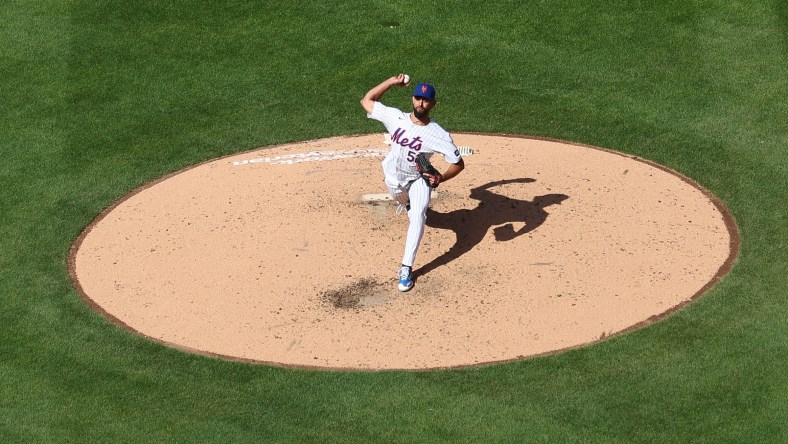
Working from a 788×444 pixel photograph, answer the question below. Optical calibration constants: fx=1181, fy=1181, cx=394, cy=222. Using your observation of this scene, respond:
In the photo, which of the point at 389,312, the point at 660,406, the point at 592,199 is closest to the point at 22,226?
the point at 389,312

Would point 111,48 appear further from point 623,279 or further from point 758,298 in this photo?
point 758,298

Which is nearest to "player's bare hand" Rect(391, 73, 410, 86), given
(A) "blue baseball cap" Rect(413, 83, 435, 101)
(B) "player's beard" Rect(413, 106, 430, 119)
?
(A) "blue baseball cap" Rect(413, 83, 435, 101)

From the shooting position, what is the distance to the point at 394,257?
513 inches

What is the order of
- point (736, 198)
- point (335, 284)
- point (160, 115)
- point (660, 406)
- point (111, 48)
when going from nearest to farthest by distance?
1. point (660, 406)
2. point (335, 284)
3. point (736, 198)
4. point (160, 115)
5. point (111, 48)

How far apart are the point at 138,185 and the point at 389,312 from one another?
4.75 m

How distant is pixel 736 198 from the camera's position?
13.9 m

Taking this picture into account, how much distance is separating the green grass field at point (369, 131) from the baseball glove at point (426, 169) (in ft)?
7.35

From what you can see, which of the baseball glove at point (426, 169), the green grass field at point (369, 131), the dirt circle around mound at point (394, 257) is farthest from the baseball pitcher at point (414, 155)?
the green grass field at point (369, 131)

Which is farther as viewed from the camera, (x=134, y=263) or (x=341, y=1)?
(x=341, y=1)

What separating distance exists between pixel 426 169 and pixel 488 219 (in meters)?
1.54

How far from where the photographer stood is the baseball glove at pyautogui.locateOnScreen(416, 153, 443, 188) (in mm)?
12273

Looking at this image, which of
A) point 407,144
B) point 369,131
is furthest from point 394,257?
point 369,131

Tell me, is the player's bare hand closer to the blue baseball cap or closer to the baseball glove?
the blue baseball cap

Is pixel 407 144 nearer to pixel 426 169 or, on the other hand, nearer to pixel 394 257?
pixel 426 169
